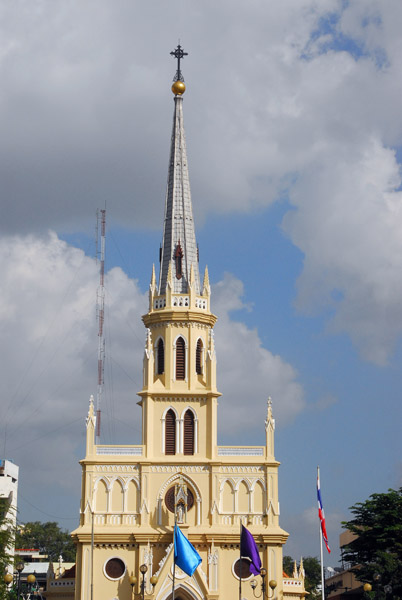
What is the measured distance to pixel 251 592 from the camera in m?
62.7

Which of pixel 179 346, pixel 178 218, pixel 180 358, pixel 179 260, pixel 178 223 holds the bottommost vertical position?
pixel 180 358

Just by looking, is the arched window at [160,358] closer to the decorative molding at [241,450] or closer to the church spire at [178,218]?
the church spire at [178,218]

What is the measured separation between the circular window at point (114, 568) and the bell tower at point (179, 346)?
6.99 meters

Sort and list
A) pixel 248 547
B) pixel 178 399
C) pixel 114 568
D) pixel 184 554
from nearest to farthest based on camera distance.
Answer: pixel 248 547 → pixel 184 554 → pixel 114 568 → pixel 178 399

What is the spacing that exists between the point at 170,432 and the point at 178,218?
15525 mm

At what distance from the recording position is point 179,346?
68.4 meters

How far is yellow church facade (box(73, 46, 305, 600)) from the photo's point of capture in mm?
62531

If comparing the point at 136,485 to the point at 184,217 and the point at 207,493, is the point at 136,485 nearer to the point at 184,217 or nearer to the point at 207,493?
the point at 207,493

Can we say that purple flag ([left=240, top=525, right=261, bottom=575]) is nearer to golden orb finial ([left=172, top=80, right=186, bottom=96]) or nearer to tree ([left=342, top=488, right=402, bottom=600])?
tree ([left=342, top=488, right=402, bottom=600])

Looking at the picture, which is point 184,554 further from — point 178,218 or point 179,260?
point 178,218

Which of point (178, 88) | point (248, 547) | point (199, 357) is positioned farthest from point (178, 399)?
point (178, 88)

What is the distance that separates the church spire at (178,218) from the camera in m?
70.6

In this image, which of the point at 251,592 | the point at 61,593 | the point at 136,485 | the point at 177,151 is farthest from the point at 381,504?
the point at 177,151

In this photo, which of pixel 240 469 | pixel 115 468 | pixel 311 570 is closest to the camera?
pixel 115 468
